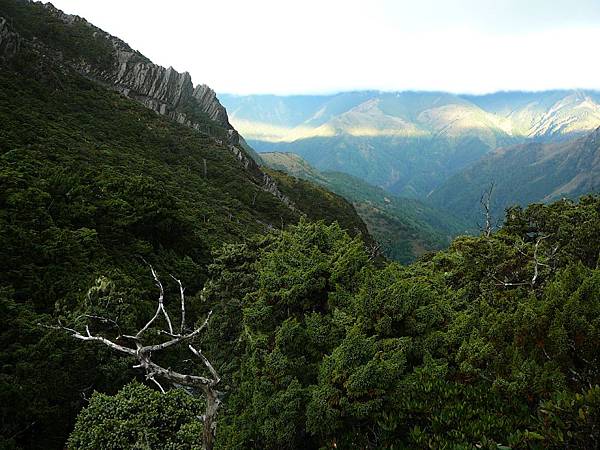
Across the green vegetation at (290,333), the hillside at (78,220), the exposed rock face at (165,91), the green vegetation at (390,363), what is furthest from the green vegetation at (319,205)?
the green vegetation at (390,363)

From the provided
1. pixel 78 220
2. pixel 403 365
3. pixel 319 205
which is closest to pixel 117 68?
pixel 319 205

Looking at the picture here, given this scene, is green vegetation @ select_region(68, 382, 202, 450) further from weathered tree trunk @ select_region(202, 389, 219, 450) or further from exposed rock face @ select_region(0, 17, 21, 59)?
exposed rock face @ select_region(0, 17, 21, 59)

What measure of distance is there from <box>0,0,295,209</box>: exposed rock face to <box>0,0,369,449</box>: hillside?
19955 millimetres

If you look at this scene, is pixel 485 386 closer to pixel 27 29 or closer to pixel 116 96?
pixel 116 96

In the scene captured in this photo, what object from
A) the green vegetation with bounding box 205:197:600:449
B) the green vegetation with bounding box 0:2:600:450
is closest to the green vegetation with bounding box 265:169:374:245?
the green vegetation with bounding box 0:2:600:450

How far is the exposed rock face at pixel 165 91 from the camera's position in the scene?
124475mm

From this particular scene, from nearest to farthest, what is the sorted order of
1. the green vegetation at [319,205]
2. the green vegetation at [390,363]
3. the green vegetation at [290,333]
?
the green vegetation at [390,363] < the green vegetation at [290,333] < the green vegetation at [319,205]

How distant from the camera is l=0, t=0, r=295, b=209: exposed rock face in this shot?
12448 cm

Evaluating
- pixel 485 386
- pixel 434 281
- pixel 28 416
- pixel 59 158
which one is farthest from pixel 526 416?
pixel 59 158

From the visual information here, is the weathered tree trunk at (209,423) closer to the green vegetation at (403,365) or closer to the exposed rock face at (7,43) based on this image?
the green vegetation at (403,365)

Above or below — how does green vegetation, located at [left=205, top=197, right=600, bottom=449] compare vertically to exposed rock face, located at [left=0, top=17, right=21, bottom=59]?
below

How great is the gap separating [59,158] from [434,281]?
148ft

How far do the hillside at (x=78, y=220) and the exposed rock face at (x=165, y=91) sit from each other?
20.0m

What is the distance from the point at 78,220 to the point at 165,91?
11823 centimetres
